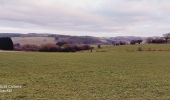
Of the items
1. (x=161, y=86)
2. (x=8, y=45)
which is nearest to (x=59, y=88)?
(x=161, y=86)

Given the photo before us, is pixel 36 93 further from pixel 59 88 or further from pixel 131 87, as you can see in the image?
pixel 131 87

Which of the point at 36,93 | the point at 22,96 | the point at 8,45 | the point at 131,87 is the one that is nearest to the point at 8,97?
the point at 22,96

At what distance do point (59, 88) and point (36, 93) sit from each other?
9.20ft

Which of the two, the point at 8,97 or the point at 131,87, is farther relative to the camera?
the point at 131,87

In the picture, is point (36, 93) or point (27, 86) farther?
point (27, 86)

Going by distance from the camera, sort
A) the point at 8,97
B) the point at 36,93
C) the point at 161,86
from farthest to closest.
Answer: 1. the point at 161,86
2. the point at 36,93
3. the point at 8,97

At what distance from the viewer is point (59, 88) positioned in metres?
24.0

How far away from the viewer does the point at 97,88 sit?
2422 cm

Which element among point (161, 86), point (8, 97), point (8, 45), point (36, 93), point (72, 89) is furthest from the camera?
point (8, 45)

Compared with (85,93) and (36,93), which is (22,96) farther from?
(85,93)

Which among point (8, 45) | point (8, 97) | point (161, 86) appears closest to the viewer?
point (8, 97)

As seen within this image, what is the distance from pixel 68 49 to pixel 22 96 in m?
103

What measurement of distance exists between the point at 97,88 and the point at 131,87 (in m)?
2.20

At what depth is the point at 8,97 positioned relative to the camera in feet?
63.7
